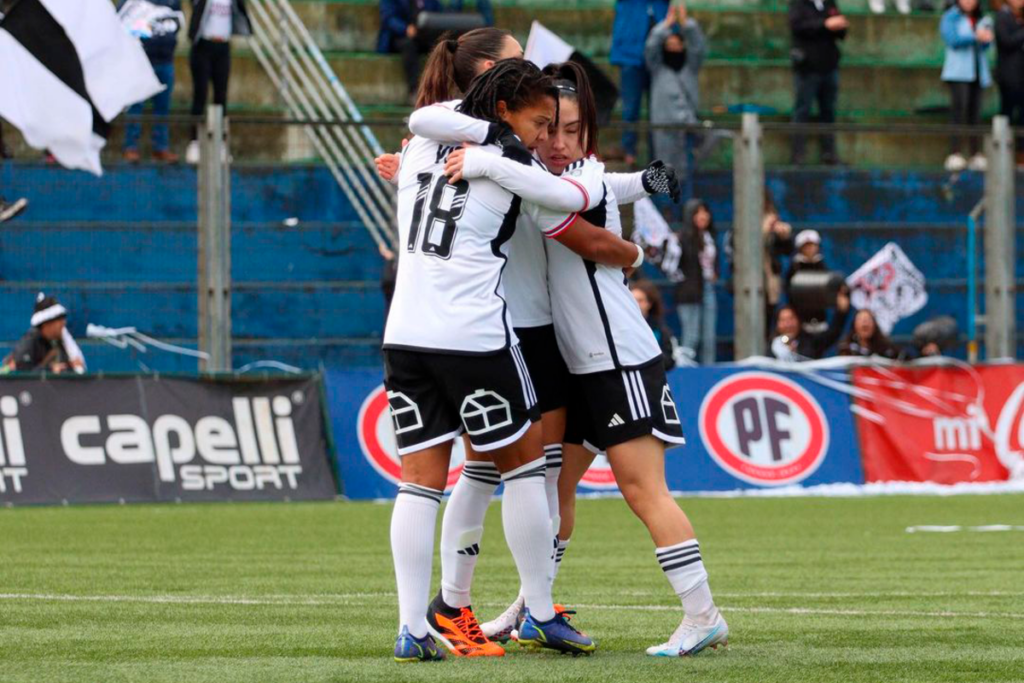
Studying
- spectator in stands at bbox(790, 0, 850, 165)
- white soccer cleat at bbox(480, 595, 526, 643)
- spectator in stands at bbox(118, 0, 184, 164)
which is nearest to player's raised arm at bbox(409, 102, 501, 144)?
white soccer cleat at bbox(480, 595, 526, 643)

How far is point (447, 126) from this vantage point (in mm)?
6047

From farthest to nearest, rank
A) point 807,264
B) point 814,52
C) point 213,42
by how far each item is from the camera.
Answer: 1. point 814,52
2. point 213,42
3. point 807,264

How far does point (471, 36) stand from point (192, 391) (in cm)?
942

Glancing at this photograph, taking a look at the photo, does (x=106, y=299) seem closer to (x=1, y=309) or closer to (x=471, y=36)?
(x=1, y=309)

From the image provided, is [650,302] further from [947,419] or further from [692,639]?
[692,639]

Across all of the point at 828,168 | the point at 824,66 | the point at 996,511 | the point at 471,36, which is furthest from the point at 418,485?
the point at 824,66

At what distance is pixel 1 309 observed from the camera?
15.3 meters

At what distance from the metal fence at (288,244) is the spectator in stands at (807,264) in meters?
0.10

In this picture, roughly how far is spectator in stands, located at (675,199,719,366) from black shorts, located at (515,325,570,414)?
1046 cm

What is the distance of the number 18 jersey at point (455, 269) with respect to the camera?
235 inches

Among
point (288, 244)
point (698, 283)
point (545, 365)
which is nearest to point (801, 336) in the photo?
point (698, 283)

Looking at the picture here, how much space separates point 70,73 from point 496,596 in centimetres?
768

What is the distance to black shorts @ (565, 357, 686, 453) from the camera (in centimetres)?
632

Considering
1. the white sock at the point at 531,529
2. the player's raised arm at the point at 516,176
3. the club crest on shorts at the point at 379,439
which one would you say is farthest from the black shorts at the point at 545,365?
the club crest on shorts at the point at 379,439
